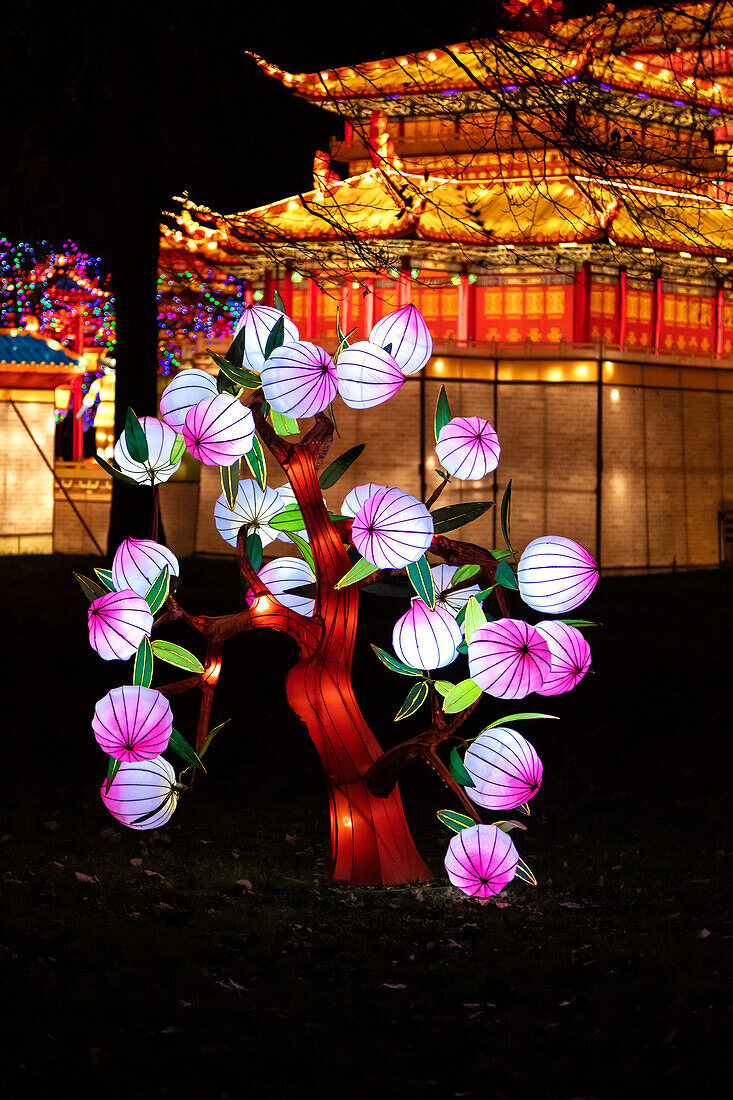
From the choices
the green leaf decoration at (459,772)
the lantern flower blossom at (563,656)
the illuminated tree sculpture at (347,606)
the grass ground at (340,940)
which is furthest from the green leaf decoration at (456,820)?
the lantern flower blossom at (563,656)

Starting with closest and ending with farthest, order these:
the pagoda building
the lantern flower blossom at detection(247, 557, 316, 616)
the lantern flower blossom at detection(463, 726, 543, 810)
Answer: the lantern flower blossom at detection(463, 726, 543, 810), the lantern flower blossom at detection(247, 557, 316, 616), the pagoda building

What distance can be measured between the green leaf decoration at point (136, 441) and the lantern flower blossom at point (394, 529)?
120 cm

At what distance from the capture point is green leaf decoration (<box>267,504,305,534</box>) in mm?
6156

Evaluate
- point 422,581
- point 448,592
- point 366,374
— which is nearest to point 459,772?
point 422,581

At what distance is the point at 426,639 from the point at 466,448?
0.98 metres

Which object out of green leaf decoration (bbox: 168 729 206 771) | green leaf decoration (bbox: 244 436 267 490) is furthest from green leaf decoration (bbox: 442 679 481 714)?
green leaf decoration (bbox: 244 436 267 490)

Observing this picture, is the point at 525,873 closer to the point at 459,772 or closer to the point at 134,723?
the point at 459,772

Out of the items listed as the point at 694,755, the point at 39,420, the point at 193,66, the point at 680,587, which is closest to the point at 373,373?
the point at 694,755

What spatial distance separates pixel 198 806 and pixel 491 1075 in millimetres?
4245

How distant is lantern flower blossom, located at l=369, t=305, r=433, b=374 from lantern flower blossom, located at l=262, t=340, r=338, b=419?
45cm

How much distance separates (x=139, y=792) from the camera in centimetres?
585

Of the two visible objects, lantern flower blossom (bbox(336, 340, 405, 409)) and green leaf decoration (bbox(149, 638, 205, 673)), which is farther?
green leaf decoration (bbox(149, 638, 205, 673))

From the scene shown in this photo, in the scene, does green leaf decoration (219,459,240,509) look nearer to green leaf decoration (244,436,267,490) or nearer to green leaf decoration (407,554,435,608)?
green leaf decoration (244,436,267,490)

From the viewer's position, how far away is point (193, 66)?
14.8 m
